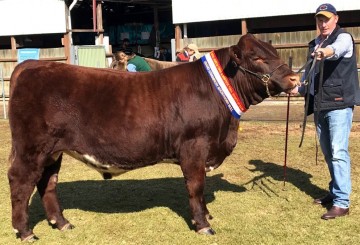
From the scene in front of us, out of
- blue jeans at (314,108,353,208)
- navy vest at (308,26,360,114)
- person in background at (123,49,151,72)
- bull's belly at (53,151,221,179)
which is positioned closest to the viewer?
bull's belly at (53,151,221,179)

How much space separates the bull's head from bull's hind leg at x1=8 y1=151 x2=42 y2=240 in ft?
7.22

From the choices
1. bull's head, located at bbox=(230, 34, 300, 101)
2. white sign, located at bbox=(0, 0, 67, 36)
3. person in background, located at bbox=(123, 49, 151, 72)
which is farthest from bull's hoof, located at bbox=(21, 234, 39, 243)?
white sign, located at bbox=(0, 0, 67, 36)

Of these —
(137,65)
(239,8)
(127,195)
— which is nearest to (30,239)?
(127,195)

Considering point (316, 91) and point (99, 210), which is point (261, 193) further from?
point (99, 210)

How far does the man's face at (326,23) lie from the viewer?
436 cm

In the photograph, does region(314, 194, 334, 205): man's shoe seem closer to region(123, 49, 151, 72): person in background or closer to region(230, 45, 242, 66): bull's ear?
region(230, 45, 242, 66): bull's ear

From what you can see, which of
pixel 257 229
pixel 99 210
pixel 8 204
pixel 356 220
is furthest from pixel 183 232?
pixel 8 204

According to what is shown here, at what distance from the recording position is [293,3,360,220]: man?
4336mm

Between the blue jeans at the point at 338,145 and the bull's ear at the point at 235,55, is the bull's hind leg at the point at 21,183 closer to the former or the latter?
the bull's ear at the point at 235,55

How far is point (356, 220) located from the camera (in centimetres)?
451

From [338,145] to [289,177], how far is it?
1.70m

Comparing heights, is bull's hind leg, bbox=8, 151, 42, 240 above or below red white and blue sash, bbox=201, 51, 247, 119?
below

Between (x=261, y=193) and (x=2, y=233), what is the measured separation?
3.09m

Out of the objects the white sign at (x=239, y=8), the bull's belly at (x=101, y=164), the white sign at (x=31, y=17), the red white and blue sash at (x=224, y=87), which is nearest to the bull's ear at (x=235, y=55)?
the red white and blue sash at (x=224, y=87)
